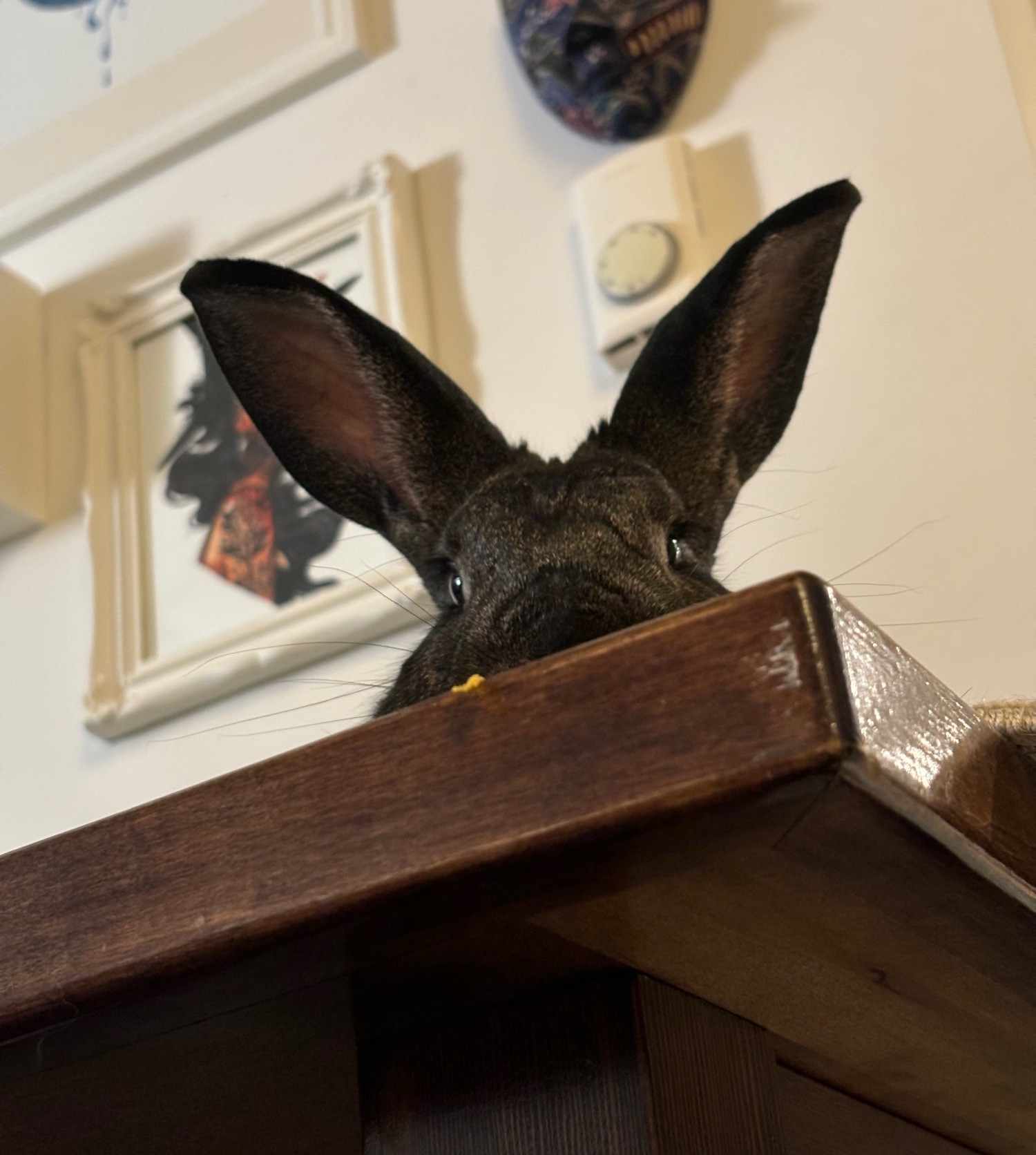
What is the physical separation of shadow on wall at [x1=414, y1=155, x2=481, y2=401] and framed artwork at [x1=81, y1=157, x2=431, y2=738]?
3 centimetres

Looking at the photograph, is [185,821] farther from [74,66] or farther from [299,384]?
[74,66]

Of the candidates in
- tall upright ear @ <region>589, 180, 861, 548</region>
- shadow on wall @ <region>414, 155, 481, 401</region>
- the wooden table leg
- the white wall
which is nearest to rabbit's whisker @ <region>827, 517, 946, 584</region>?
the white wall

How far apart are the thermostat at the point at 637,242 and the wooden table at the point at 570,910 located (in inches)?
41.3

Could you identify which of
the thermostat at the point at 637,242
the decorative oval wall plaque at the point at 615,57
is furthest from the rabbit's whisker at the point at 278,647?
the decorative oval wall plaque at the point at 615,57

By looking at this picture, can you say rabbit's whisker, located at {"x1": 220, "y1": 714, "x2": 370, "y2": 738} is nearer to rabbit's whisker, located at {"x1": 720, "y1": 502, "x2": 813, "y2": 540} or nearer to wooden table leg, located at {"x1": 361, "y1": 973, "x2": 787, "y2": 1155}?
rabbit's whisker, located at {"x1": 720, "y1": 502, "x2": 813, "y2": 540}

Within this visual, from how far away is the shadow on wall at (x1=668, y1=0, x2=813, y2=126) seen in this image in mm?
1654

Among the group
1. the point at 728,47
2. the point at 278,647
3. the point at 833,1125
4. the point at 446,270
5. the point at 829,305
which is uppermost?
the point at 728,47

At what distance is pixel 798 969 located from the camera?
1.88 feet

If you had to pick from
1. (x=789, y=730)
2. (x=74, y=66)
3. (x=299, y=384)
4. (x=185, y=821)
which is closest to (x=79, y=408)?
(x=74, y=66)

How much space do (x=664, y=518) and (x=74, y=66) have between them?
5.53ft

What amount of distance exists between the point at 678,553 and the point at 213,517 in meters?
0.94

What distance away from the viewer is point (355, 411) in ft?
3.97

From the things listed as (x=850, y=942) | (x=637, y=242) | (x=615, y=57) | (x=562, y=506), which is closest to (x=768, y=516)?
(x=637, y=242)

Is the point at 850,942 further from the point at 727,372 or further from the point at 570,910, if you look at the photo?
the point at 727,372
